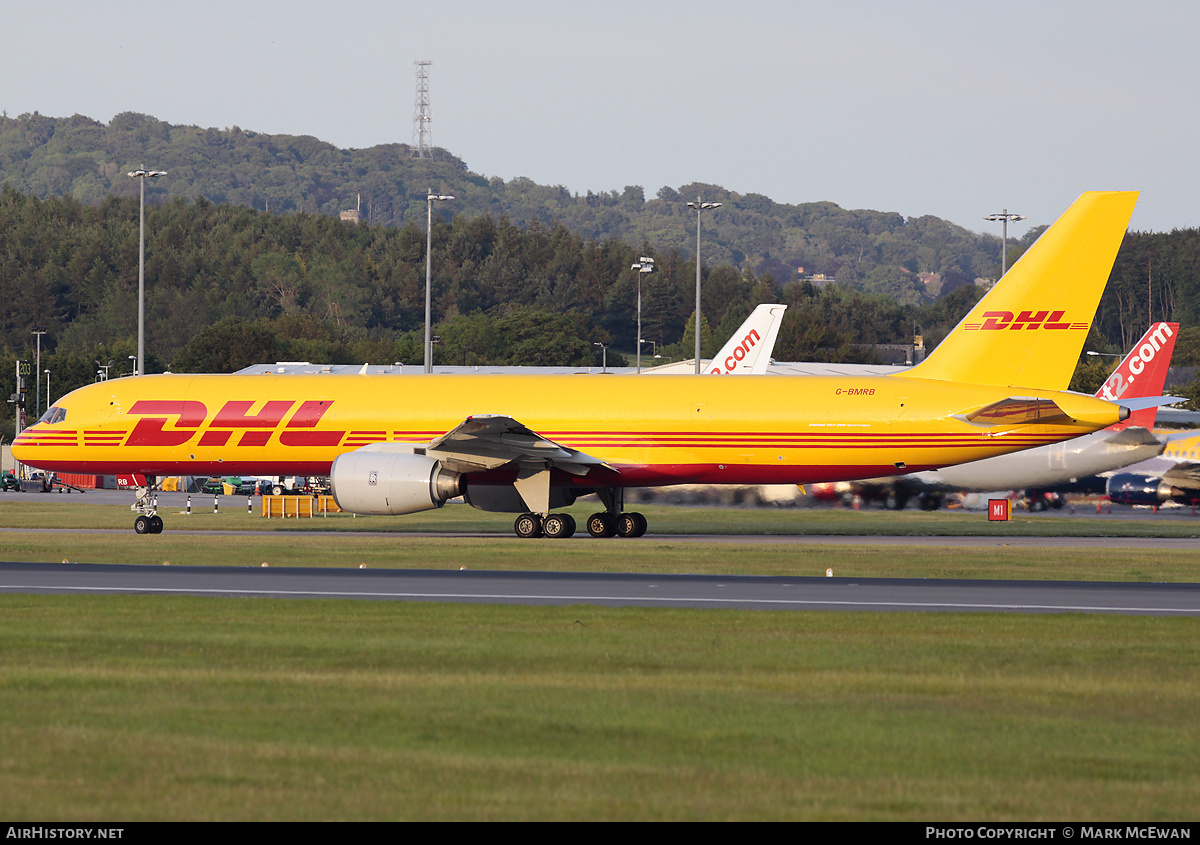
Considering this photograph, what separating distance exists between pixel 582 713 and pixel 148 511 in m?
28.2

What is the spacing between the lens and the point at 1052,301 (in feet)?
111

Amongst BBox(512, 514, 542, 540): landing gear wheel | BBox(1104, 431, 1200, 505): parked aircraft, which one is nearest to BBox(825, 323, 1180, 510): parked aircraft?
BBox(1104, 431, 1200, 505): parked aircraft

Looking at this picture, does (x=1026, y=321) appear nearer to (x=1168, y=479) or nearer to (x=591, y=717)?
(x=1168, y=479)

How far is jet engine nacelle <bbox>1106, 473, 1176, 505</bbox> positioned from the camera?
53.5 m

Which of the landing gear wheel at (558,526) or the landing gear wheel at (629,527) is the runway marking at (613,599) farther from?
the landing gear wheel at (629,527)

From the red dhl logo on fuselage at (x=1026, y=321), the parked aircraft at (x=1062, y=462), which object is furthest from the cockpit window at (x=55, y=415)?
the parked aircraft at (x=1062, y=462)

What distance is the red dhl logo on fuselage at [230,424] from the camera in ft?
120

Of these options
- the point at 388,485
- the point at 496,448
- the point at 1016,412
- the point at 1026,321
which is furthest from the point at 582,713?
the point at 1026,321

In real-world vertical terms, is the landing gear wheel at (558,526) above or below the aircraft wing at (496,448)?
below

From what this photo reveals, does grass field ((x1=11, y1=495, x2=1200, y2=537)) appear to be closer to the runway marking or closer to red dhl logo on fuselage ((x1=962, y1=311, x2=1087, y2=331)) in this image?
red dhl logo on fuselage ((x1=962, y1=311, x2=1087, y2=331))

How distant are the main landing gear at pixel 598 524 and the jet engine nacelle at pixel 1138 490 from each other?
25118 millimetres

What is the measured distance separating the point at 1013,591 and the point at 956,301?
166 metres

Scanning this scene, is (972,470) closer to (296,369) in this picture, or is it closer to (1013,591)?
(1013,591)
